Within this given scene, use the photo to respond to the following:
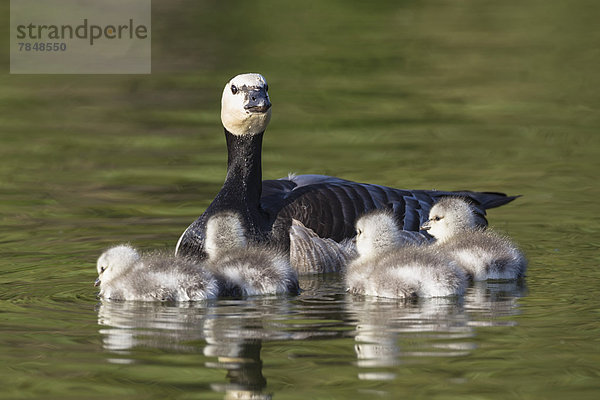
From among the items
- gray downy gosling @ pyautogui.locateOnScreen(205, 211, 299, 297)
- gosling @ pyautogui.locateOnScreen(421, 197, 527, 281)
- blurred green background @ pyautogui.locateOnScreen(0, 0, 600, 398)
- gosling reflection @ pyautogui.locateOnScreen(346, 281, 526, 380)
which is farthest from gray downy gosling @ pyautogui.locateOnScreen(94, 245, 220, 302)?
gosling @ pyautogui.locateOnScreen(421, 197, 527, 281)

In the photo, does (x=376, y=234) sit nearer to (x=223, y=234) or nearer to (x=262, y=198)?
(x=223, y=234)

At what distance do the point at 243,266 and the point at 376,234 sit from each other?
1.23 m

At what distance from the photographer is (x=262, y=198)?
11.1 metres

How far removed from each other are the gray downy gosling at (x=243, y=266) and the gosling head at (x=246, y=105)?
121 centimetres

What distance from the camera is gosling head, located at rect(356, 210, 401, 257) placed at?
9617 millimetres

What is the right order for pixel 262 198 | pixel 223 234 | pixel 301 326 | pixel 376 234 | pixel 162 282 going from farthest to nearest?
pixel 262 198, pixel 376 234, pixel 223 234, pixel 162 282, pixel 301 326

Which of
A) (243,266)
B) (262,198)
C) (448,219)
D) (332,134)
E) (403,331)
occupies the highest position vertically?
(332,134)

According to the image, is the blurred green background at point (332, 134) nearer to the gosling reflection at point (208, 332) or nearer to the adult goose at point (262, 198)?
the gosling reflection at point (208, 332)

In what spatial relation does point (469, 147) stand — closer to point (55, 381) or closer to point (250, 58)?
point (250, 58)

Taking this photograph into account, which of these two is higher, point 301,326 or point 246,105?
point 246,105

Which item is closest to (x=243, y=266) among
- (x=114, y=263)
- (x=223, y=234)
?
(x=223, y=234)

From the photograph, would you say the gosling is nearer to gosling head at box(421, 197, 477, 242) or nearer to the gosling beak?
gosling head at box(421, 197, 477, 242)

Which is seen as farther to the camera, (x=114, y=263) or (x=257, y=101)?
(x=257, y=101)

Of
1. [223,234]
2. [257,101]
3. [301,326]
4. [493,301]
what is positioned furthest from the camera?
[257,101]
